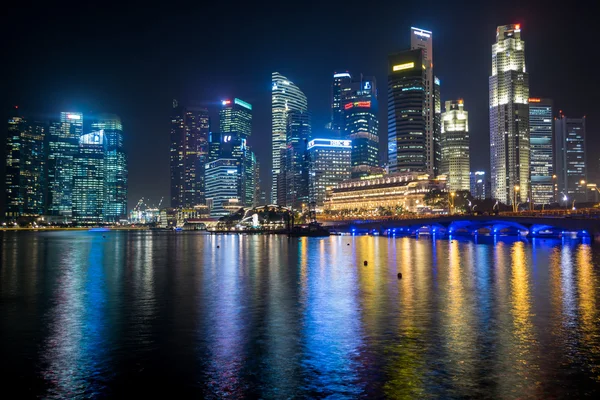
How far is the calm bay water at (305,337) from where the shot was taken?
15.5 meters

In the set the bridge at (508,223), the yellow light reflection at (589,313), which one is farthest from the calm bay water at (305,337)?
the bridge at (508,223)

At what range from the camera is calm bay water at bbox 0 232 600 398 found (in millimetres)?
15547

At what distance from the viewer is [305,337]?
71.6 feet

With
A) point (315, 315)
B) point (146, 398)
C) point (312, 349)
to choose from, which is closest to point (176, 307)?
point (315, 315)

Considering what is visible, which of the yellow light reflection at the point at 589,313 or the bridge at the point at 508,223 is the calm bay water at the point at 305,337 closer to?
the yellow light reflection at the point at 589,313

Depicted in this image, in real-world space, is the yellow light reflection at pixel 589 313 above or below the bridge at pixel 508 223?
below

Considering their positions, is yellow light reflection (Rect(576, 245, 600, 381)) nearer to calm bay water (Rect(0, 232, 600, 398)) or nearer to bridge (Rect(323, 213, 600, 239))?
calm bay water (Rect(0, 232, 600, 398))

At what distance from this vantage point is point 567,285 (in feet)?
125

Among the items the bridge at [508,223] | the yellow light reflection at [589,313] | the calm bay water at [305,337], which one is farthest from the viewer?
the bridge at [508,223]

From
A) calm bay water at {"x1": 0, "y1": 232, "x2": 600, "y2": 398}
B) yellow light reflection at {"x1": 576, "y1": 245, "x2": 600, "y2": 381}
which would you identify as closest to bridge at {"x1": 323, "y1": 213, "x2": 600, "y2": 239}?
yellow light reflection at {"x1": 576, "y1": 245, "x2": 600, "y2": 381}

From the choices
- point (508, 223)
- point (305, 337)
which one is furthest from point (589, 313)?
point (508, 223)

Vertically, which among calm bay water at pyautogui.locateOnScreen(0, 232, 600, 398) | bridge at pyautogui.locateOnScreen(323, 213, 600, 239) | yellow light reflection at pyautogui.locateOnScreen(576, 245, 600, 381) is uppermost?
bridge at pyautogui.locateOnScreen(323, 213, 600, 239)

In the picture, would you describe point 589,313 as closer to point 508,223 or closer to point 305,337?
point 305,337

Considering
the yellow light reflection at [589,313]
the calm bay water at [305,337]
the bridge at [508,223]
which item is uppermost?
the bridge at [508,223]
